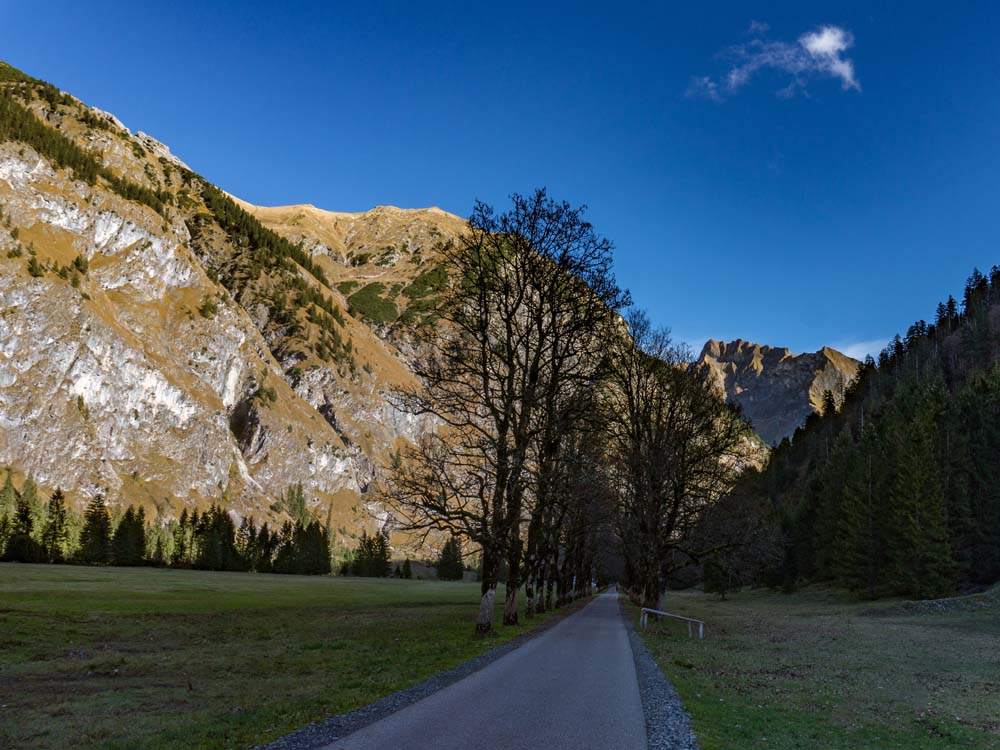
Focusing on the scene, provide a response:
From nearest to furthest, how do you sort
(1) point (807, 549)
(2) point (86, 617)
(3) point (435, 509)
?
(3) point (435, 509) < (2) point (86, 617) < (1) point (807, 549)

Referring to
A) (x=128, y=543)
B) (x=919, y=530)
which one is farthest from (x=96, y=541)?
(x=919, y=530)

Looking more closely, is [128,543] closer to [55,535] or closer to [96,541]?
[96,541]

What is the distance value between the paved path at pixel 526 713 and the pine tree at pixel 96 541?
11541cm

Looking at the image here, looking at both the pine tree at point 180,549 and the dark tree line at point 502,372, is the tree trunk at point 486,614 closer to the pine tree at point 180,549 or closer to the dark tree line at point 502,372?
the dark tree line at point 502,372

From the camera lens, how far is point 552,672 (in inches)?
583

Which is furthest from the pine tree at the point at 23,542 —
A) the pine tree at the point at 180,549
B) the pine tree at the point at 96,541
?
the pine tree at the point at 180,549

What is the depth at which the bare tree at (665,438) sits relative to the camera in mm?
33938

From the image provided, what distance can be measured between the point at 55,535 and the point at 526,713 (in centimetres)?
12399

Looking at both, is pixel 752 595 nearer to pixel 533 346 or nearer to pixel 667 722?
pixel 533 346

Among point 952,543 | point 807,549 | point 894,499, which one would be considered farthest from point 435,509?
point 807,549

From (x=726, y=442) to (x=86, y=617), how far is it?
34.5m

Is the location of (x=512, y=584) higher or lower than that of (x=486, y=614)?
higher

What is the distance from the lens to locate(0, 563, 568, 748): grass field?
33.3ft

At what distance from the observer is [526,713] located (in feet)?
33.9
